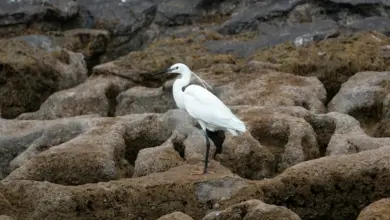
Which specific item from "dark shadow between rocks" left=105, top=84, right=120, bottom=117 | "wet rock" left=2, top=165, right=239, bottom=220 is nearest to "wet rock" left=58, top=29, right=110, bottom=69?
"dark shadow between rocks" left=105, top=84, right=120, bottom=117

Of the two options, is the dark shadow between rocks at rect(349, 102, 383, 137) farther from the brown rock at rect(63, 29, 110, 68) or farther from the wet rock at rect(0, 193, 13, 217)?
the brown rock at rect(63, 29, 110, 68)

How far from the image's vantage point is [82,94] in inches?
950

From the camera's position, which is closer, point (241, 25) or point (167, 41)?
point (167, 41)

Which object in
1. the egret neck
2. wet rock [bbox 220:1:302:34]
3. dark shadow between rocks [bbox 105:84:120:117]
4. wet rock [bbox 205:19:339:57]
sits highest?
the egret neck

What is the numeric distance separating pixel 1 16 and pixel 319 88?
13.4 metres

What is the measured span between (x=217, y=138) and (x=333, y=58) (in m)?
7.99

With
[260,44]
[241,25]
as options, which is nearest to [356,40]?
[260,44]

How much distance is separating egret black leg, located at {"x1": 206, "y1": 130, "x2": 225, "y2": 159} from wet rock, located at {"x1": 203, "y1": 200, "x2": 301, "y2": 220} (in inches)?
184

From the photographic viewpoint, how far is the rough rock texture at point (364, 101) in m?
21.7

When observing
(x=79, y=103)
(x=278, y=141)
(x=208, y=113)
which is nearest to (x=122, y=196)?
(x=208, y=113)

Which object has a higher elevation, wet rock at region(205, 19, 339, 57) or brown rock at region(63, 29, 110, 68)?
wet rock at region(205, 19, 339, 57)

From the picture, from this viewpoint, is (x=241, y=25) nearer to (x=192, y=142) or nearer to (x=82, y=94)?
(x=82, y=94)

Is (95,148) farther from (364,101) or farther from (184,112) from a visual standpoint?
(364,101)

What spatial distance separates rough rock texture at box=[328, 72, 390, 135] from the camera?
2167 cm
